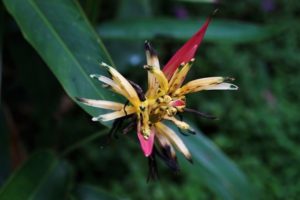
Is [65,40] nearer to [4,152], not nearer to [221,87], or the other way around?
[221,87]

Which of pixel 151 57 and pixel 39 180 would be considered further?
pixel 39 180

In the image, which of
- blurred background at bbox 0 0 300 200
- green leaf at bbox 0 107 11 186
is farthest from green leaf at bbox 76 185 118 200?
green leaf at bbox 0 107 11 186

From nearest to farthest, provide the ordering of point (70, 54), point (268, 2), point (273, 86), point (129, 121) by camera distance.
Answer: point (129, 121) → point (70, 54) → point (273, 86) → point (268, 2)

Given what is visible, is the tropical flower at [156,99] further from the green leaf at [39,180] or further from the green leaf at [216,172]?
the green leaf at [216,172]

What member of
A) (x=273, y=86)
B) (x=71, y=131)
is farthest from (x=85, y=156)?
(x=273, y=86)

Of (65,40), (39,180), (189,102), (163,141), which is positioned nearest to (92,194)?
(39,180)

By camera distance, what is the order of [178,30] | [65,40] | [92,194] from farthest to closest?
[178,30], [92,194], [65,40]

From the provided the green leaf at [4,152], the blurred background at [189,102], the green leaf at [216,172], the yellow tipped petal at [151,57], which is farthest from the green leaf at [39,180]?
the yellow tipped petal at [151,57]

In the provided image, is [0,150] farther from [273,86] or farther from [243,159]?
[273,86]

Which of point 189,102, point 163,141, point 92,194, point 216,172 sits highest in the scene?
point 163,141
